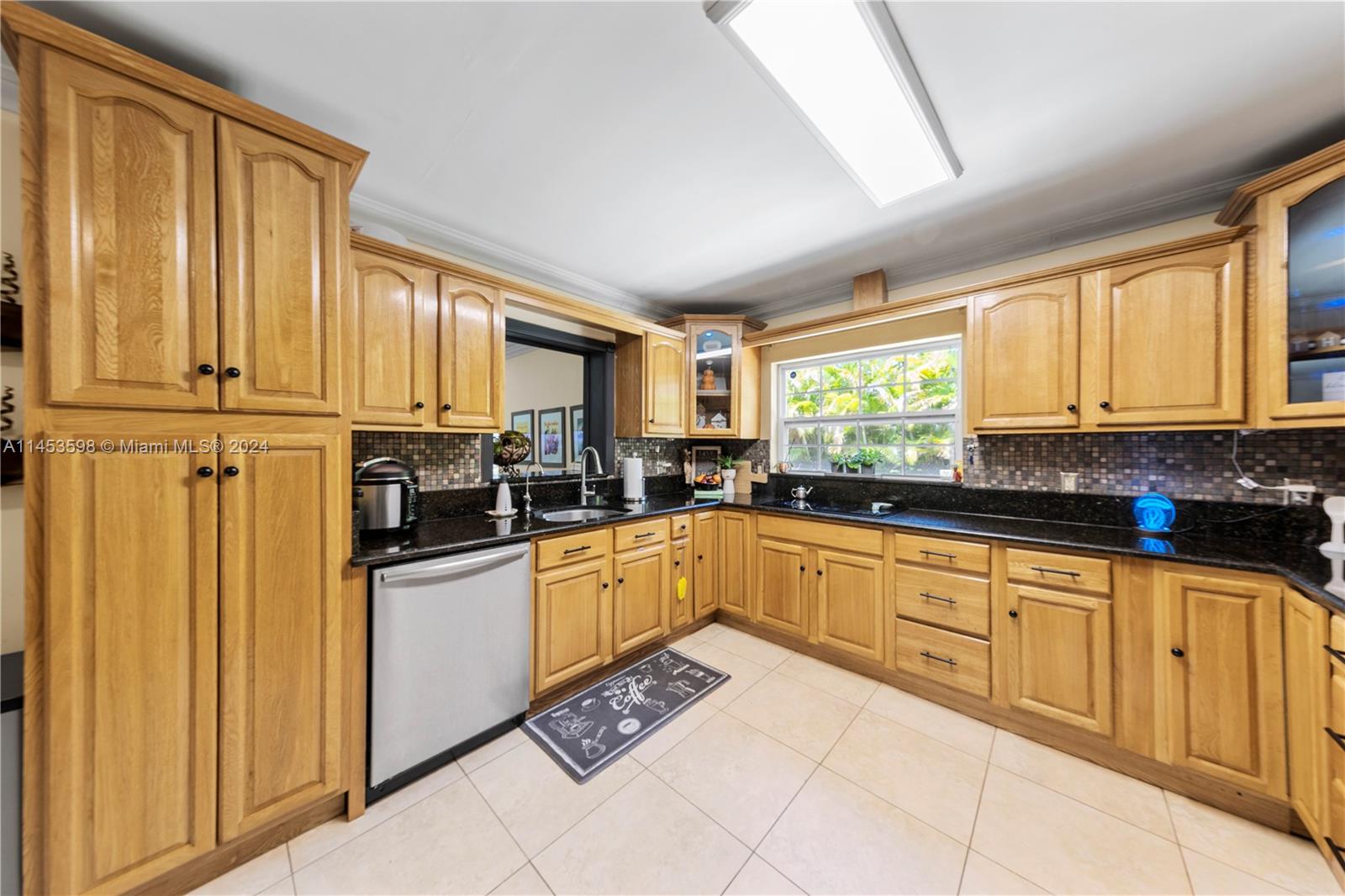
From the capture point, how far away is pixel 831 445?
11.0ft

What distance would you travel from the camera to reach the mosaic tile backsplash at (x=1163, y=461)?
5.94ft

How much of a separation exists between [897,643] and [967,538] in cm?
67

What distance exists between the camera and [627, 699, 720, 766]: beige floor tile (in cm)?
188

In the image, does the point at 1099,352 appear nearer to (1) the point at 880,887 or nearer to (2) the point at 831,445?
(2) the point at 831,445

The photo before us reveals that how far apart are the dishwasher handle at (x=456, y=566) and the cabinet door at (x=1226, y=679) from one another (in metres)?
2.63

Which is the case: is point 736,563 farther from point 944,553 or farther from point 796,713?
point 944,553

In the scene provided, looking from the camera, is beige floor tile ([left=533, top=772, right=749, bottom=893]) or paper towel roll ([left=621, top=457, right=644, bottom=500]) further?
paper towel roll ([left=621, top=457, right=644, bottom=500])

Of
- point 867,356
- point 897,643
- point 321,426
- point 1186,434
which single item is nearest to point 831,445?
point 867,356

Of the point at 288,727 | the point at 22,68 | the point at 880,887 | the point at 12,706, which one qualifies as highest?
the point at 22,68

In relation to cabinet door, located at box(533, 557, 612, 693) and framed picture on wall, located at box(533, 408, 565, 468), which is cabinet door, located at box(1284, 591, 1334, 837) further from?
framed picture on wall, located at box(533, 408, 565, 468)

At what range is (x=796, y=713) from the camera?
2164 mm

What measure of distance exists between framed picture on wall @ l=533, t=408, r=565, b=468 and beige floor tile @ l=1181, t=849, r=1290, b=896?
3.22 metres

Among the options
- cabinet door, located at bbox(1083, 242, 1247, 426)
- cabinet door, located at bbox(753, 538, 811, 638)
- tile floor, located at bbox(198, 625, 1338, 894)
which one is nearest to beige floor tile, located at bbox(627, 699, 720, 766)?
tile floor, located at bbox(198, 625, 1338, 894)

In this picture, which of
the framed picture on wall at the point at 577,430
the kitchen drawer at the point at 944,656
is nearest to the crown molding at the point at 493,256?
the framed picture on wall at the point at 577,430
